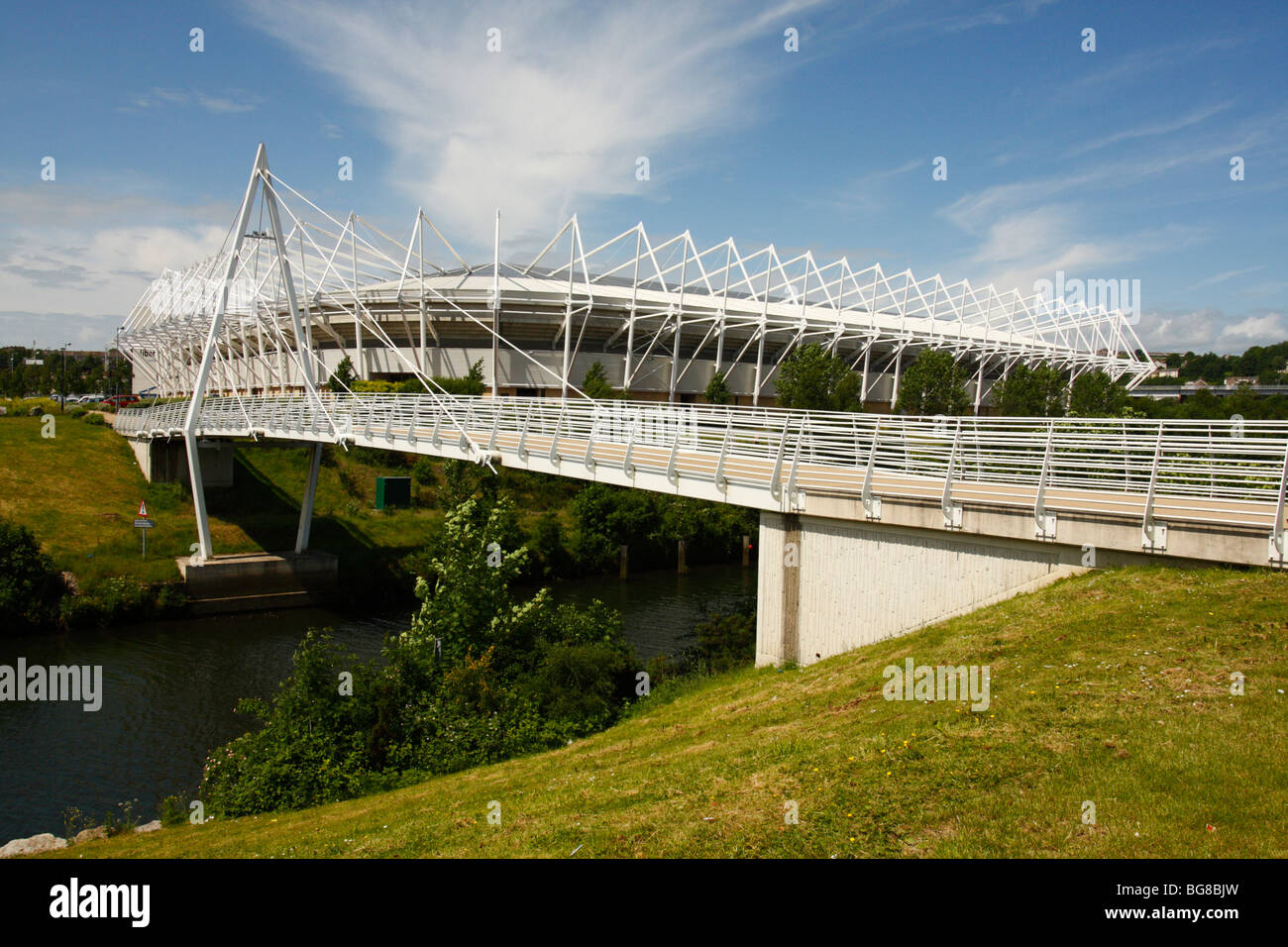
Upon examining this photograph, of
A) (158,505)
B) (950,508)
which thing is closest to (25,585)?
(158,505)

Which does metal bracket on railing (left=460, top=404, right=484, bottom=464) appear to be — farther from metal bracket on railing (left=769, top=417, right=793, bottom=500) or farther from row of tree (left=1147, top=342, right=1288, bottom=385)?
row of tree (left=1147, top=342, right=1288, bottom=385)

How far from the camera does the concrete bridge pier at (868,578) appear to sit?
449 inches

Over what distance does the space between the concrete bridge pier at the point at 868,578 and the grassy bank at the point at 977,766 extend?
62cm

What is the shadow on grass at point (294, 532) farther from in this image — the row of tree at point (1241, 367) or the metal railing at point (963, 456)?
the row of tree at point (1241, 367)

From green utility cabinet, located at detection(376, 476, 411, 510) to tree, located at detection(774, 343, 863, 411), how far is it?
21.1 meters

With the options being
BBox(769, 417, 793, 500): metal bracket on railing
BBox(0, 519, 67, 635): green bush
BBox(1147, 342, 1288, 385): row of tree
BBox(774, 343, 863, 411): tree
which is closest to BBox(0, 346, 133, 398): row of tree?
BBox(0, 519, 67, 635): green bush

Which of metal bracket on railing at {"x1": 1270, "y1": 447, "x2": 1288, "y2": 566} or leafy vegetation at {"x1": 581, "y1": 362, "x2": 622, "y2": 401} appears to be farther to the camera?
leafy vegetation at {"x1": 581, "y1": 362, "x2": 622, "y2": 401}

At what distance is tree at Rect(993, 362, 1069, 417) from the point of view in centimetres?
4803

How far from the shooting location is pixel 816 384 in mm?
47125

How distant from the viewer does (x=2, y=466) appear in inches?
1401

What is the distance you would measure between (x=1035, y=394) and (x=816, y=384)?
1303cm

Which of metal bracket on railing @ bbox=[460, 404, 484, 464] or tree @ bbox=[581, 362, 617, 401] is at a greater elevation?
tree @ bbox=[581, 362, 617, 401]

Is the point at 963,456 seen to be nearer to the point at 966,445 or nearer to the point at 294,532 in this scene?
the point at 966,445

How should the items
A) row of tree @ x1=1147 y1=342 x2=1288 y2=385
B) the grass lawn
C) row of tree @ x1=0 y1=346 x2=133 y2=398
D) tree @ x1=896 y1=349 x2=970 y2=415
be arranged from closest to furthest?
the grass lawn
tree @ x1=896 y1=349 x2=970 y2=415
row of tree @ x1=1147 y1=342 x2=1288 y2=385
row of tree @ x1=0 y1=346 x2=133 y2=398
